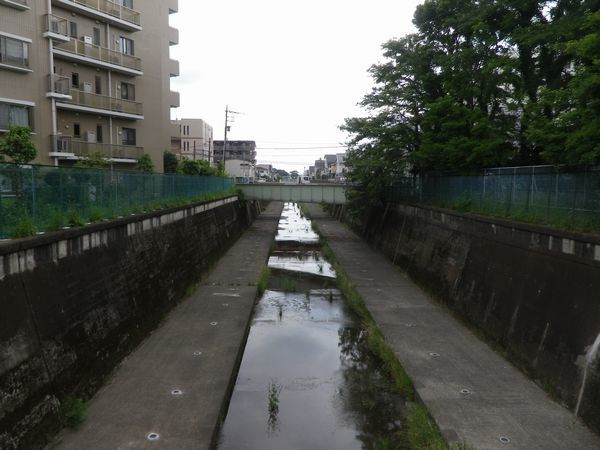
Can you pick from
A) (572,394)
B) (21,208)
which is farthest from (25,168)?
(572,394)

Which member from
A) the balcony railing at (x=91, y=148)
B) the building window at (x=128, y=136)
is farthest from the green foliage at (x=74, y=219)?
the building window at (x=128, y=136)

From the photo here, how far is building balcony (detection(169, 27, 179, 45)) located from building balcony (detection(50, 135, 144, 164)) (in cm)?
1323

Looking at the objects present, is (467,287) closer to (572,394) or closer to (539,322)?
(539,322)

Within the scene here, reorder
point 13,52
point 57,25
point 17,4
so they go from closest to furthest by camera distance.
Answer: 1. point 17,4
2. point 13,52
3. point 57,25

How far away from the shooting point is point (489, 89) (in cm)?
1770

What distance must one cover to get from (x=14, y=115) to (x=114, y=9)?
1029 centimetres

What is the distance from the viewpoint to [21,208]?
28.3ft

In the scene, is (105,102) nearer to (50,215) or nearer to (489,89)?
(50,215)

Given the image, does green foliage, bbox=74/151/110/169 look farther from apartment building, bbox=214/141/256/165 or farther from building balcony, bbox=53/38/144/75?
apartment building, bbox=214/141/256/165

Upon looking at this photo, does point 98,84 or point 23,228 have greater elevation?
point 98,84

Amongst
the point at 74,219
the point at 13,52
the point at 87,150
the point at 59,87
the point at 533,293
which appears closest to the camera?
the point at 74,219

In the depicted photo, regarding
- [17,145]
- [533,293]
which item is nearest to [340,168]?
[17,145]

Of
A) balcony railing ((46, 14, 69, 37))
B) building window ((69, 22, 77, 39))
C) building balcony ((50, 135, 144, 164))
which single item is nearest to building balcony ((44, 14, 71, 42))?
balcony railing ((46, 14, 69, 37))

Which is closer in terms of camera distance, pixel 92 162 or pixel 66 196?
pixel 66 196
